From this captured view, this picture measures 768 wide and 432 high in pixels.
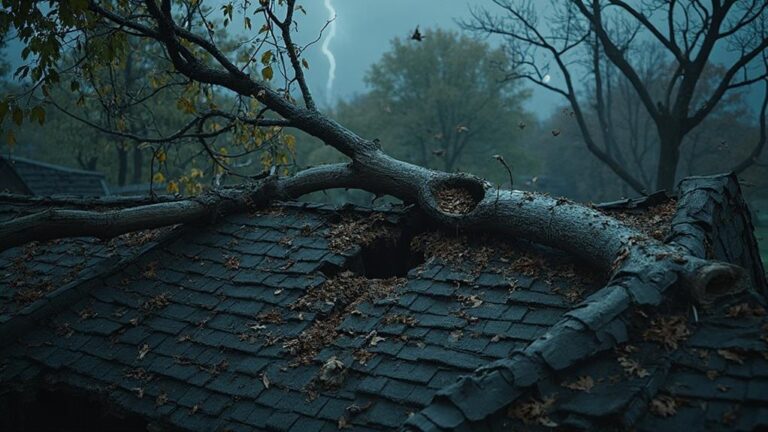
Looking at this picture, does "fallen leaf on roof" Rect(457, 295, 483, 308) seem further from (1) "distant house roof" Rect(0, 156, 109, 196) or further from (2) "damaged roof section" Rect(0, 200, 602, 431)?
(1) "distant house roof" Rect(0, 156, 109, 196)

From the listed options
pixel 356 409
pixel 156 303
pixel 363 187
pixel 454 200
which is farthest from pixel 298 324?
pixel 363 187

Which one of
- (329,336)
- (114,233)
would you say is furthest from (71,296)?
(329,336)

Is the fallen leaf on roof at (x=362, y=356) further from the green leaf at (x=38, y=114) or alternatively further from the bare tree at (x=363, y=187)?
the green leaf at (x=38, y=114)

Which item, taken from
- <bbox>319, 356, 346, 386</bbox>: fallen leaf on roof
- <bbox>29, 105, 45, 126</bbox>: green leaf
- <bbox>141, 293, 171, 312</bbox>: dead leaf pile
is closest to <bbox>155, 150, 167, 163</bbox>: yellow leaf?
<bbox>29, 105, 45, 126</bbox>: green leaf

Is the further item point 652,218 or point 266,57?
point 266,57

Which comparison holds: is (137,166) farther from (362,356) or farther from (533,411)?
(533,411)

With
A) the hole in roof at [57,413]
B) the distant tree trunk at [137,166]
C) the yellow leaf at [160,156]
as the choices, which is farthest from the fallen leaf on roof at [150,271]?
the distant tree trunk at [137,166]
